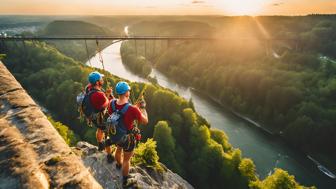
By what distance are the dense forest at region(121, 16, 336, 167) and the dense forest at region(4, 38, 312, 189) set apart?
982cm

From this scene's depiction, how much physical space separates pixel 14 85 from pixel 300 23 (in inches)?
5748

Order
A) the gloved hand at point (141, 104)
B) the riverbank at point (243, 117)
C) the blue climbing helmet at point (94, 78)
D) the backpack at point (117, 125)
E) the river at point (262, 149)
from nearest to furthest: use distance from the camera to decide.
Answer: the backpack at point (117, 125) < the gloved hand at point (141, 104) < the blue climbing helmet at point (94, 78) < the river at point (262, 149) < the riverbank at point (243, 117)

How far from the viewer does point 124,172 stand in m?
8.30

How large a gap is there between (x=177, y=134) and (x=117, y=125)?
32.6 metres

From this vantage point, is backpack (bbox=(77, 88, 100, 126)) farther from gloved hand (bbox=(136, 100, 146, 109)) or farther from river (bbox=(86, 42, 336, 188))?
river (bbox=(86, 42, 336, 188))

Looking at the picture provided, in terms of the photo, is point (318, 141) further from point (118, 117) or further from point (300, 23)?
point (300, 23)

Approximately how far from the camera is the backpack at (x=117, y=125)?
715 centimetres

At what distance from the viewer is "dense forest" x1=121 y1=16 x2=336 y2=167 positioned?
173 ft

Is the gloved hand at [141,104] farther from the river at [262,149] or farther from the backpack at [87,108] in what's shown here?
the river at [262,149]

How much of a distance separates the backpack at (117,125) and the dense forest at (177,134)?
56.7ft

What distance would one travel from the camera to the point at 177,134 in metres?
39.5

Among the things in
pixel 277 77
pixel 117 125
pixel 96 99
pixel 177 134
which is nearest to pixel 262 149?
pixel 177 134

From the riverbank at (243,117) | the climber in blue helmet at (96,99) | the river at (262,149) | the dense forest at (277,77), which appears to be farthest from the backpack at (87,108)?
the riverbank at (243,117)

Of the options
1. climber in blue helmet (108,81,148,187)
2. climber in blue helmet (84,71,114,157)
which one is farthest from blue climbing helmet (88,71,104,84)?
climber in blue helmet (108,81,148,187)
